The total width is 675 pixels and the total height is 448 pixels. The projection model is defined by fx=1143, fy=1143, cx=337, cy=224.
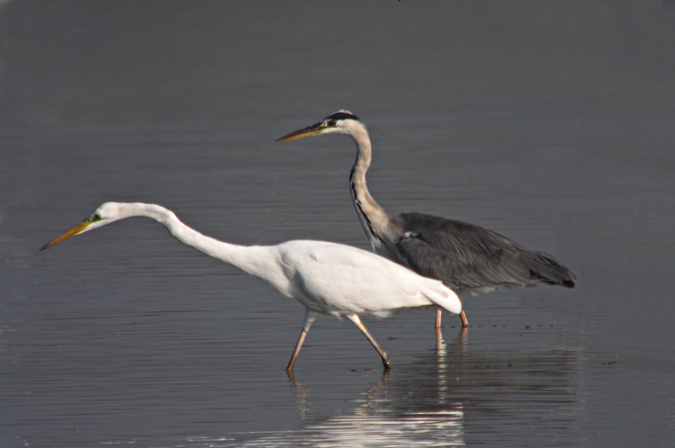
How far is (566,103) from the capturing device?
2247cm

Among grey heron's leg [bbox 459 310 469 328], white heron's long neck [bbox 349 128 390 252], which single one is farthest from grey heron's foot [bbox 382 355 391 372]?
white heron's long neck [bbox 349 128 390 252]

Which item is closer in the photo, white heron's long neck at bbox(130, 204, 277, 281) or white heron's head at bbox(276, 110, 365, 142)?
white heron's long neck at bbox(130, 204, 277, 281)

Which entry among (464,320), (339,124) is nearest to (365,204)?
(339,124)

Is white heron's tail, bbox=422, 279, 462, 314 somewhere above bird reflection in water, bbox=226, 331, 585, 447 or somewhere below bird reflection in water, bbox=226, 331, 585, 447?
above

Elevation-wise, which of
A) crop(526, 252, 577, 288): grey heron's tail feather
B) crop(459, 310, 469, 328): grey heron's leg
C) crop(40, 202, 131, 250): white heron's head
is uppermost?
crop(40, 202, 131, 250): white heron's head

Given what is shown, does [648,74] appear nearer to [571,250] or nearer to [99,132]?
[99,132]

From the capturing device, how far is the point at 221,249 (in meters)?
8.20

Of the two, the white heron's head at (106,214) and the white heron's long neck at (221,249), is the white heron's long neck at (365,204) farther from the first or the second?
the white heron's head at (106,214)

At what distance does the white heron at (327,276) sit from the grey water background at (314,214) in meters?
0.48

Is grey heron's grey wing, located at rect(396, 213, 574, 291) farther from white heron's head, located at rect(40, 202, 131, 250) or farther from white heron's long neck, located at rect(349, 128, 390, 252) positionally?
white heron's head, located at rect(40, 202, 131, 250)

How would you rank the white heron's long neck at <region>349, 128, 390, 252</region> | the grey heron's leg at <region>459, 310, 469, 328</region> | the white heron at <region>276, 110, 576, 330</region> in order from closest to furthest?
the grey heron's leg at <region>459, 310, 469, 328</region> < the white heron at <region>276, 110, 576, 330</region> < the white heron's long neck at <region>349, 128, 390, 252</region>

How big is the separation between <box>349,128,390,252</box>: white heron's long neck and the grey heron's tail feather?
52.3 inches

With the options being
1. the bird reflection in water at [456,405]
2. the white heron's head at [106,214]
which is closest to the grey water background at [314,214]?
the bird reflection in water at [456,405]

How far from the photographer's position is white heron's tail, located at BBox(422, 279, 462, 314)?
8.02 meters
